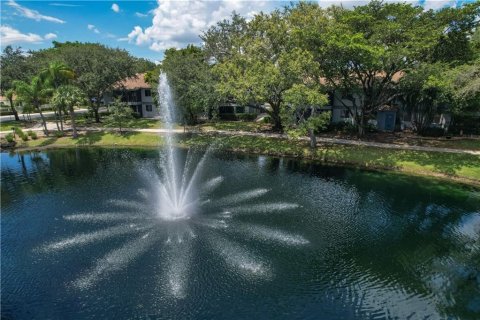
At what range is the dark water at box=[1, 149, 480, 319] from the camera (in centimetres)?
1543

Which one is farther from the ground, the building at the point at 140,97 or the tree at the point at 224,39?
the tree at the point at 224,39

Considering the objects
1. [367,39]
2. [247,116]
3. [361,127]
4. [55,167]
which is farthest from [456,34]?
[55,167]

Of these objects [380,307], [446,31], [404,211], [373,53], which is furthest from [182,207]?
[446,31]

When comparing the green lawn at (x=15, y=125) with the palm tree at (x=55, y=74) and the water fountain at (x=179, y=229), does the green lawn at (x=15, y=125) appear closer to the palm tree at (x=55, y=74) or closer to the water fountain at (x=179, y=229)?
the palm tree at (x=55, y=74)

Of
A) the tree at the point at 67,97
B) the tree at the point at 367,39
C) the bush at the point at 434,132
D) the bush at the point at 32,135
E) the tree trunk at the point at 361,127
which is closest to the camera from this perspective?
the tree at the point at 367,39

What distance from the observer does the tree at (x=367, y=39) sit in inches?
1405

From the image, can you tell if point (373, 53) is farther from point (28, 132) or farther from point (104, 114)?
point (104, 114)

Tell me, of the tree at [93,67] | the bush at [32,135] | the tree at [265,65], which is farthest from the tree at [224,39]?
the bush at [32,135]

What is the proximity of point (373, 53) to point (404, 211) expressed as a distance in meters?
18.3

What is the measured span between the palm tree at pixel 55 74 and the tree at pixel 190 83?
14.9 m

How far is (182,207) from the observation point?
2592cm

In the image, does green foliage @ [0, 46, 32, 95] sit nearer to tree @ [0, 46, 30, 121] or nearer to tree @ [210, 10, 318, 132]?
tree @ [0, 46, 30, 121]

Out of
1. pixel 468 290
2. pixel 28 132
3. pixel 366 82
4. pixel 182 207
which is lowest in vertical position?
pixel 468 290

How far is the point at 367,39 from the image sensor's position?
127ft
